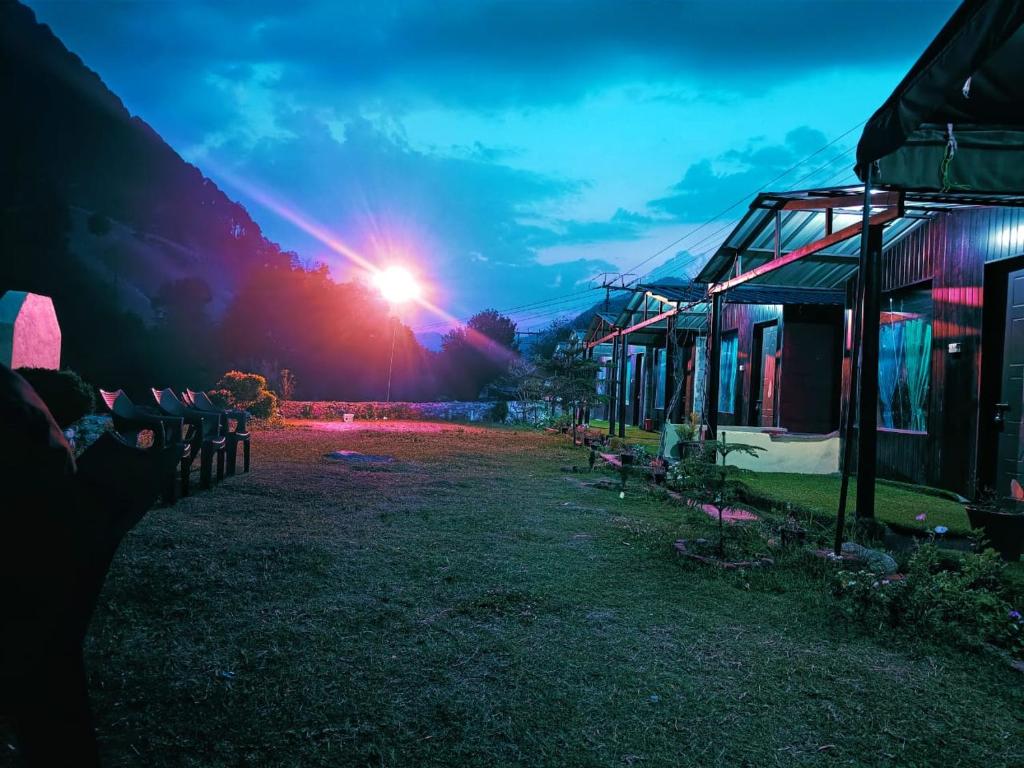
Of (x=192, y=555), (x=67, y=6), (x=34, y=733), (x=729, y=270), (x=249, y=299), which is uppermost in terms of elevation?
(x=67, y=6)

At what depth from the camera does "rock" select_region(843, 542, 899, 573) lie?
135 inches

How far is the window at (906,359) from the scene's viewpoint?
7.34m

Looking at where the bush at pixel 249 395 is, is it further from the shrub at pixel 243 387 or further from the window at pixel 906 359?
the window at pixel 906 359

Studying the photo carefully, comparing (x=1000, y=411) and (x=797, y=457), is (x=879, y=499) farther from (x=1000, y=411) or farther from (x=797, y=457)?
(x=797, y=457)

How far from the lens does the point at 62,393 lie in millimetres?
7570

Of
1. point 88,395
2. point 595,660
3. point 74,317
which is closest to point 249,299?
point 74,317

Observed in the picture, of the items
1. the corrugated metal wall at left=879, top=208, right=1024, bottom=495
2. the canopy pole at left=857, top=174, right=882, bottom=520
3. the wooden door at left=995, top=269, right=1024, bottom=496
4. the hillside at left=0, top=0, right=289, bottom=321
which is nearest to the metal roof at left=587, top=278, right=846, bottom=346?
the corrugated metal wall at left=879, top=208, right=1024, bottom=495

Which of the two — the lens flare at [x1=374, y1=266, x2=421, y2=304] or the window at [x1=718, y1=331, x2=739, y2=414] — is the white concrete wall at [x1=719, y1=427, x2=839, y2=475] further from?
the lens flare at [x1=374, y1=266, x2=421, y2=304]

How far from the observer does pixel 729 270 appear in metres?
8.04

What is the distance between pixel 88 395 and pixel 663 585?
26.3ft

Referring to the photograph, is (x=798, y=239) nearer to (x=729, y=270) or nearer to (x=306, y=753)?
(x=729, y=270)

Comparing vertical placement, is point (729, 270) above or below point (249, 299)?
below

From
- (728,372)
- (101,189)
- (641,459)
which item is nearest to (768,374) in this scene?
(728,372)

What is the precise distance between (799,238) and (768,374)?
433 cm
